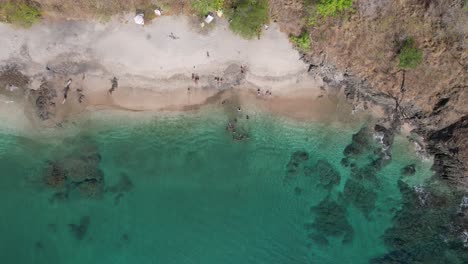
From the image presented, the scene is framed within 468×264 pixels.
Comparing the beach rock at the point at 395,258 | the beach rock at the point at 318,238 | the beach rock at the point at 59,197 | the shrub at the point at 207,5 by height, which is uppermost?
the shrub at the point at 207,5

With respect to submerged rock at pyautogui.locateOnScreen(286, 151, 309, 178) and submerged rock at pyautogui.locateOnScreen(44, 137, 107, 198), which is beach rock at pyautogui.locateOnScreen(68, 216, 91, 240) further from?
submerged rock at pyautogui.locateOnScreen(286, 151, 309, 178)

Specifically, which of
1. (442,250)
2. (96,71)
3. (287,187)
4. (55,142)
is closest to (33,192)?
(55,142)

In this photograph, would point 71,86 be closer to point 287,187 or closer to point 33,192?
point 33,192

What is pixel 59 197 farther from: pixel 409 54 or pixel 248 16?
pixel 409 54

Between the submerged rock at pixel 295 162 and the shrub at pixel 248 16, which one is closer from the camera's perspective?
the shrub at pixel 248 16

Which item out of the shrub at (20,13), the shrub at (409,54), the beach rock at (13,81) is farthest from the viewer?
the beach rock at (13,81)

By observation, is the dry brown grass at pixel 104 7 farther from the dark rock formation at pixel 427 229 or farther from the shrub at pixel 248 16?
the dark rock formation at pixel 427 229

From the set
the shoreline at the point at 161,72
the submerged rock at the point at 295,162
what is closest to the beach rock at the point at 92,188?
the shoreline at the point at 161,72
